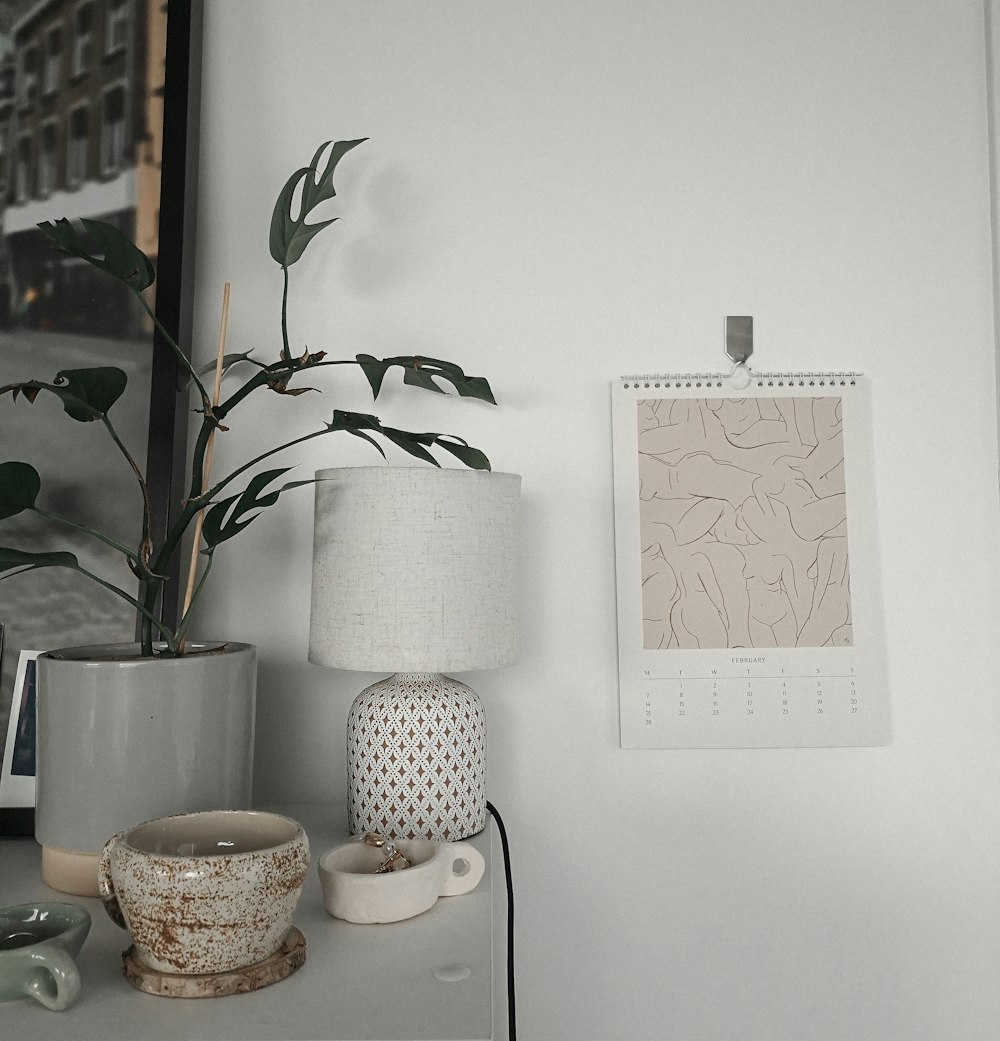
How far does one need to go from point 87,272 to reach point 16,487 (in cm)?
44

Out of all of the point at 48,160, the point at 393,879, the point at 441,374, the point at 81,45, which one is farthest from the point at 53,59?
the point at 393,879

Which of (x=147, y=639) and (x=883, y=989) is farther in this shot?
(x=883, y=989)

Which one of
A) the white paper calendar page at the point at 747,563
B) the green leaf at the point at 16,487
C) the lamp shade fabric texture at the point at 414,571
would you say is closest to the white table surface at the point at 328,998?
the lamp shade fabric texture at the point at 414,571

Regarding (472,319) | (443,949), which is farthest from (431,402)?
(443,949)

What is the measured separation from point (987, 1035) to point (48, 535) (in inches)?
57.0

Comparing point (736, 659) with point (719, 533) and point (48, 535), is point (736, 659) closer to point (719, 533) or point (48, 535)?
point (719, 533)

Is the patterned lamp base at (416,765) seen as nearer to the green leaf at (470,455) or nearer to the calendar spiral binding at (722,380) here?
the green leaf at (470,455)

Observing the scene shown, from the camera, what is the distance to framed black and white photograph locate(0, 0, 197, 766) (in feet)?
3.49

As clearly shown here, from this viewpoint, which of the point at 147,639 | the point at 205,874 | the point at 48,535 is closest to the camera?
the point at 205,874

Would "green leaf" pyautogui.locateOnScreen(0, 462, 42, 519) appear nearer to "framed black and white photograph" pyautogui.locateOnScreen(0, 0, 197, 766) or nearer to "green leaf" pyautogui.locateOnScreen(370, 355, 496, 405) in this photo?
"framed black and white photograph" pyautogui.locateOnScreen(0, 0, 197, 766)

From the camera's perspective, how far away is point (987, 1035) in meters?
1.16

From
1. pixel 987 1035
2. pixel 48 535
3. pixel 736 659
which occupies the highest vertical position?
pixel 48 535

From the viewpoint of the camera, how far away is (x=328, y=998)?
0.62m

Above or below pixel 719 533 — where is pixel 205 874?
below
